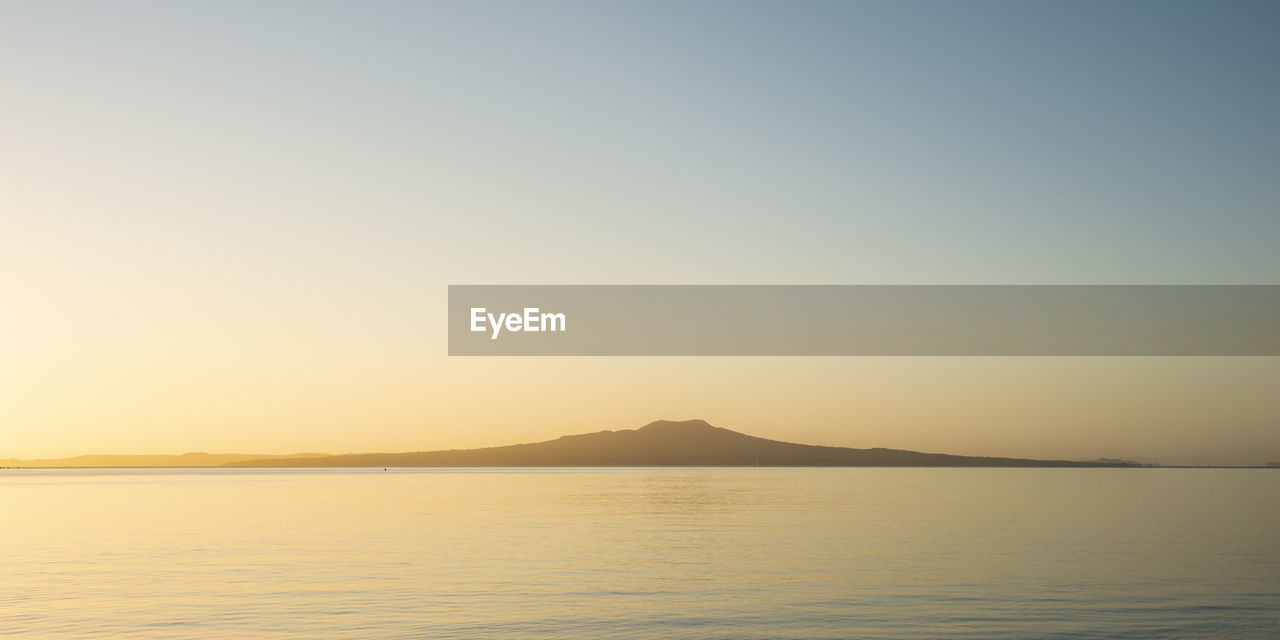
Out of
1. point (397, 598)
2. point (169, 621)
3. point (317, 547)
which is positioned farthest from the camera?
point (317, 547)

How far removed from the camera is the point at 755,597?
3838 cm

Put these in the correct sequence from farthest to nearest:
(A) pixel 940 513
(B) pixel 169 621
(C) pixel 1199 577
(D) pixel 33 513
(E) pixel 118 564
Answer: (D) pixel 33 513 → (A) pixel 940 513 → (E) pixel 118 564 → (C) pixel 1199 577 → (B) pixel 169 621

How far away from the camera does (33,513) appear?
100625 mm

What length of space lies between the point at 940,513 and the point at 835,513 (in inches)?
348

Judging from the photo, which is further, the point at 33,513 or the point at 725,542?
the point at 33,513

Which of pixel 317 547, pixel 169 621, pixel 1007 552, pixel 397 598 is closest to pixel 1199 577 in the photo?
pixel 1007 552

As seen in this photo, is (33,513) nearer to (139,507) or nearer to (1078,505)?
(139,507)

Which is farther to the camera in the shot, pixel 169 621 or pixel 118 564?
pixel 118 564

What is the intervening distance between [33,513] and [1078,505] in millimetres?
103623

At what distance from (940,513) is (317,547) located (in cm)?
5360

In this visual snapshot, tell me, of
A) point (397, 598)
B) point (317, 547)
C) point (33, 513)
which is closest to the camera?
point (397, 598)

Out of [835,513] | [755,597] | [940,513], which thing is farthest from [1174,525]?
[755,597]

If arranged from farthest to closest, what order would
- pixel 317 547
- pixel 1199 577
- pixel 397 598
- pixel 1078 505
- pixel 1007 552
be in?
pixel 1078 505 < pixel 317 547 < pixel 1007 552 < pixel 1199 577 < pixel 397 598

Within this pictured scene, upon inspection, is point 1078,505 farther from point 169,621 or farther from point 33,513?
point 33,513
